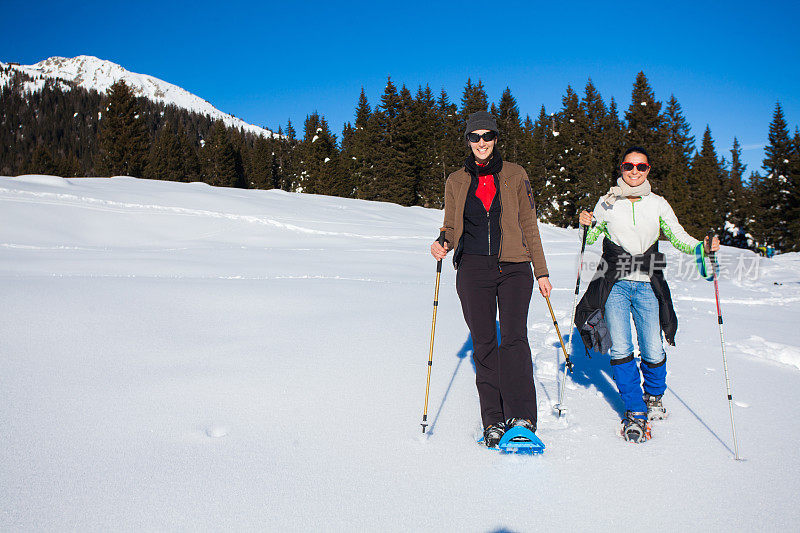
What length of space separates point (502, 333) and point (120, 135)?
49.3 m

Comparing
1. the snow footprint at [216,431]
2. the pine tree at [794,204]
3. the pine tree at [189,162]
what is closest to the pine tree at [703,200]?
the pine tree at [794,204]

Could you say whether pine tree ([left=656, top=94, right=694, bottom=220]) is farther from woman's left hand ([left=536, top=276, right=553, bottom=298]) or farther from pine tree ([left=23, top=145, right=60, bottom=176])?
pine tree ([left=23, top=145, right=60, bottom=176])

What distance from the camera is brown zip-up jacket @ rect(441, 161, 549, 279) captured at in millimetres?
3199

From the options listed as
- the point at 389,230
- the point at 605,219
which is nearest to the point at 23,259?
the point at 605,219

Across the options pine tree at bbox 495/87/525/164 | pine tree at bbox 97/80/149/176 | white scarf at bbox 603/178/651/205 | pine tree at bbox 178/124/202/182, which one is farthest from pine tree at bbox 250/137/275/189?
white scarf at bbox 603/178/651/205

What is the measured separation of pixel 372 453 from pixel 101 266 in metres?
6.59

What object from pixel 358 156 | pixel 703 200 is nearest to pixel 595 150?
pixel 703 200

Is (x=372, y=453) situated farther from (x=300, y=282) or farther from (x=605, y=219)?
(x=300, y=282)

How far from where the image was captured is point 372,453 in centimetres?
292

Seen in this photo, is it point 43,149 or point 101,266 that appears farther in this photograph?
point 43,149

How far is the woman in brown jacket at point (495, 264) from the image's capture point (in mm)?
3176

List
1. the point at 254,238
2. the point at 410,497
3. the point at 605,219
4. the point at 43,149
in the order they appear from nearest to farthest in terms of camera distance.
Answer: the point at 410,497, the point at 605,219, the point at 254,238, the point at 43,149

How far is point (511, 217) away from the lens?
3225mm

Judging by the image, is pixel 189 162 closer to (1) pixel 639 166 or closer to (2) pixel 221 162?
(2) pixel 221 162
